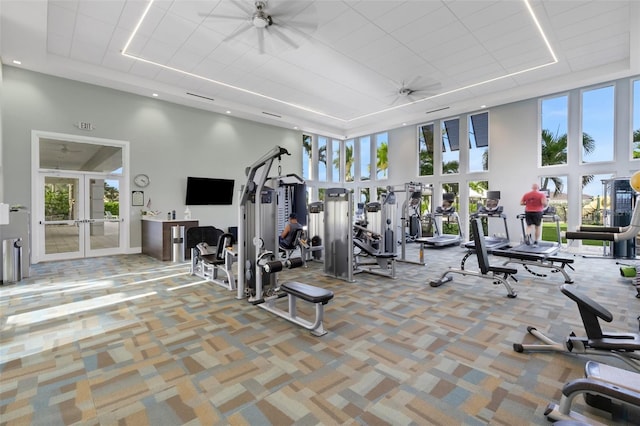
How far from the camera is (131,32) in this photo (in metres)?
5.49

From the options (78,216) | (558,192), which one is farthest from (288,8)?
(558,192)

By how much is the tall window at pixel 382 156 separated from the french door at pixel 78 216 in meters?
9.37

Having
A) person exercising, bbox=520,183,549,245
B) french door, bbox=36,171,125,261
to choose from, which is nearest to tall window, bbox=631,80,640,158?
person exercising, bbox=520,183,549,245

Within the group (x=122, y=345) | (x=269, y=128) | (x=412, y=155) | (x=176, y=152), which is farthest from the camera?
(x=412, y=155)

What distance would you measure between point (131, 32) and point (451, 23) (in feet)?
19.3

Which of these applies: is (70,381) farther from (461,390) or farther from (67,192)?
(67,192)

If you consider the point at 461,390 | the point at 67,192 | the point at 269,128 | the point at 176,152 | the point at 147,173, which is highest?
the point at 269,128

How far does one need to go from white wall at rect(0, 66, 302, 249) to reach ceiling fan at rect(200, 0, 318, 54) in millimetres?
4112

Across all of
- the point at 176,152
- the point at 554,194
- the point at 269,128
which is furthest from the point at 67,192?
the point at 554,194

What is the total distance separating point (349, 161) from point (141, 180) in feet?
28.6

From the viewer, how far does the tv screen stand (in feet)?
28.7

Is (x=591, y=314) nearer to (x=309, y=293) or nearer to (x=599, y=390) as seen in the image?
(x=599, y=390)

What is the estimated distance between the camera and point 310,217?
7.11 meters

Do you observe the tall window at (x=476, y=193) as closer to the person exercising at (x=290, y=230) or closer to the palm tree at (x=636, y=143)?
the palm tree at (x=636, y=143)
